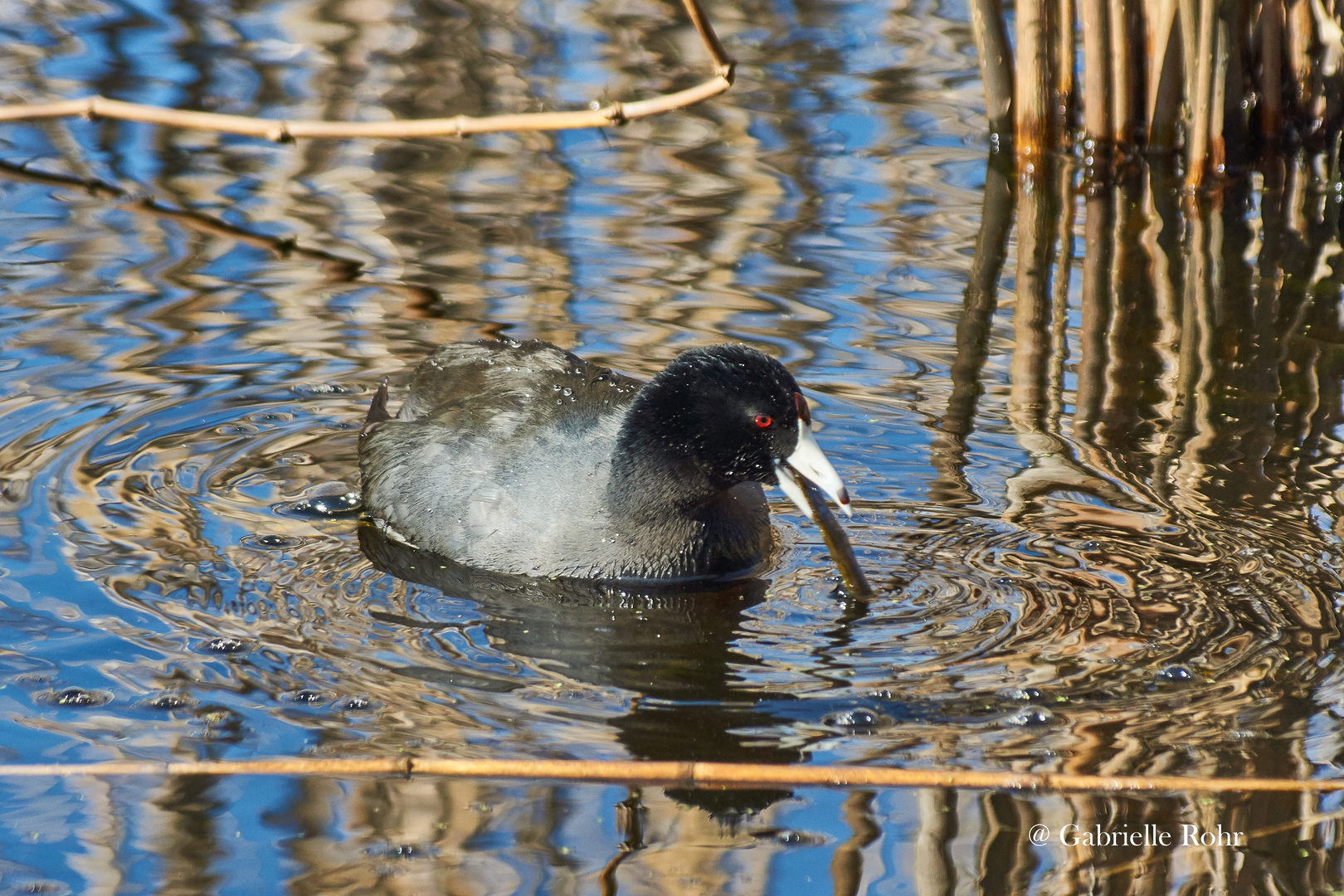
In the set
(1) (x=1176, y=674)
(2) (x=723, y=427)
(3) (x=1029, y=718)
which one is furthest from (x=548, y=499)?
(1) (x=1176, y=674)

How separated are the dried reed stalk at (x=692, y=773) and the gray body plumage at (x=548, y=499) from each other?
1.09 metres

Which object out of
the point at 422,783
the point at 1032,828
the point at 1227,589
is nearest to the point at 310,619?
the point at 422,783

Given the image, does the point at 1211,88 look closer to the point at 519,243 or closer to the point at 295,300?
the point at 519,243

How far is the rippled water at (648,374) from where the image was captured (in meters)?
2.80

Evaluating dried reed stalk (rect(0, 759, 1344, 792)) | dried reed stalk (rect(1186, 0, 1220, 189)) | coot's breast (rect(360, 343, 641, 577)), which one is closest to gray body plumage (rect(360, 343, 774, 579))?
coot's breast (rect(360, 343, 641, 577))

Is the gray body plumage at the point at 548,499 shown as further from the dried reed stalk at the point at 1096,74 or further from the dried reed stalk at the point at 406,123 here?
the dried reed stalk at the point at 1096,74

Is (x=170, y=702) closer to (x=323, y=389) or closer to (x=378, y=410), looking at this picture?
(x=378, y=410)

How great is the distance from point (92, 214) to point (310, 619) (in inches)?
127

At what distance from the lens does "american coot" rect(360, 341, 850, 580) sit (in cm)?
376

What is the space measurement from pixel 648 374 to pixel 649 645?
1.54m

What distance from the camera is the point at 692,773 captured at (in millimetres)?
2746

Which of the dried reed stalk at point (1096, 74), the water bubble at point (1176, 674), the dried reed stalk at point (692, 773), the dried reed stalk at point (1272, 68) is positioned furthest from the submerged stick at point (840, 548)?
the dried reed stalk at point (1272, 68)

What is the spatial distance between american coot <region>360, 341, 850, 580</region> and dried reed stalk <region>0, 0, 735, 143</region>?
1.53 m

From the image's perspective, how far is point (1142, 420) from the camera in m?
4.69
